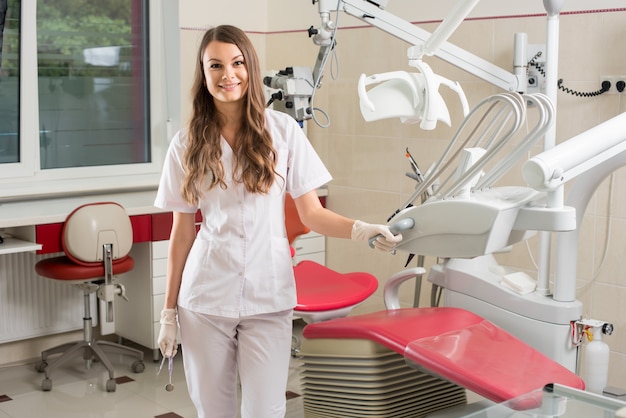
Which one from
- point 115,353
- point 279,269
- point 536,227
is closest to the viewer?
point 536,227

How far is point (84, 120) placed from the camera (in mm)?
4688

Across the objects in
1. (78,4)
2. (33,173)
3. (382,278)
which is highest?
(78,4)

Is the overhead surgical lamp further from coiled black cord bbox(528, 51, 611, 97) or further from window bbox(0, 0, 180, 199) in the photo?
window bbox(0, 0, 180, 199)

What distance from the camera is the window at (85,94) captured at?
437 cm

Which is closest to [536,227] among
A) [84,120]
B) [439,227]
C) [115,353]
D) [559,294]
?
[439,227]

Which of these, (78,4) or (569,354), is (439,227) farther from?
(78,4)

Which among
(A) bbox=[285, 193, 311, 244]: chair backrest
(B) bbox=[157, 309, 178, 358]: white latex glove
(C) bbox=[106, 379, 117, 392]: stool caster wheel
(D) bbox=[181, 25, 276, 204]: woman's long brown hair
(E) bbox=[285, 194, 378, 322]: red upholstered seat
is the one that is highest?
(D) bbox=[181, 25, 276, 204]: woman's long brown hair

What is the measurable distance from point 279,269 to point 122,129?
2.74 meters

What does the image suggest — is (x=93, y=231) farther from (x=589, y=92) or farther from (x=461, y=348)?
(x=589, y=92)

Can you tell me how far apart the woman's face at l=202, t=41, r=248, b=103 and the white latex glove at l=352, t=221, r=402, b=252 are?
0.48m

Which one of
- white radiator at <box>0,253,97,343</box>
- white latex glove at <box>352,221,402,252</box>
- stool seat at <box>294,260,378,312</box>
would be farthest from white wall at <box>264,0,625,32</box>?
white radiator at <box>0,253,97,343</box>

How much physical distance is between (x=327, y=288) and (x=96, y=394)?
3.95 feet

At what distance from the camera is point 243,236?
231cm

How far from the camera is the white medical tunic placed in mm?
2301
